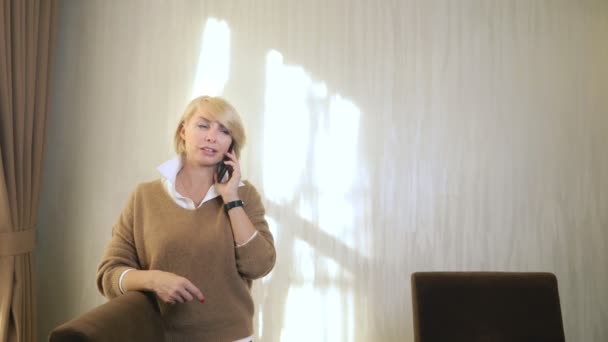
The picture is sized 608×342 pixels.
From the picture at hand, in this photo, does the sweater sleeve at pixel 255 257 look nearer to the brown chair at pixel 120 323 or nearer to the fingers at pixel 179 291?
the fingers at pixel 179 291

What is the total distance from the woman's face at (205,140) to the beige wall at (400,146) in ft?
3.34

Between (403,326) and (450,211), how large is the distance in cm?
64

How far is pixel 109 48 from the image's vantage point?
2.66 meters

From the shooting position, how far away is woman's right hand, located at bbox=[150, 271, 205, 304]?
52.0 inches

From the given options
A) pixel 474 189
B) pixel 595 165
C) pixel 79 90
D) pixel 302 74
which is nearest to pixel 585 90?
pixel 595 165

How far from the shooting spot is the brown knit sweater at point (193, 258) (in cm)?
143

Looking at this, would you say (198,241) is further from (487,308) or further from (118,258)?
(487,308)

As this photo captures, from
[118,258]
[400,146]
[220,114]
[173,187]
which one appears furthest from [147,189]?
[400,146]

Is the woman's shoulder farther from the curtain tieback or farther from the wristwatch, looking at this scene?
the curtain tieback

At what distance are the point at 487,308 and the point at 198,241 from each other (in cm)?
98

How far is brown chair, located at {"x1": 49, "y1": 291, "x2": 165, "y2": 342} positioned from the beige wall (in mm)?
1260

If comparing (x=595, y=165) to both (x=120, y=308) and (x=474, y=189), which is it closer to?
(x=474, y=189)

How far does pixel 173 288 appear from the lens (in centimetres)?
132

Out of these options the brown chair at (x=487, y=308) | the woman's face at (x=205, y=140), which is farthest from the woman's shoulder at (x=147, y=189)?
the brown chair at (x=487, y=308)
